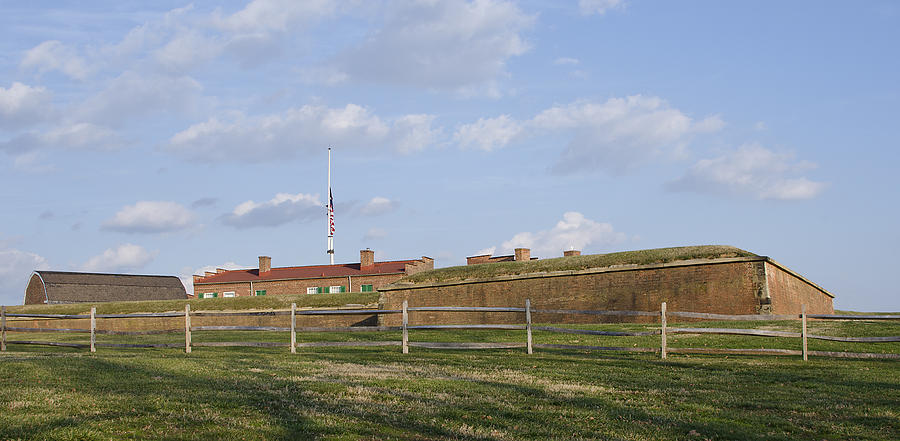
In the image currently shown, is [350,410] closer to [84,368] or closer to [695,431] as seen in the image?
[695,431]

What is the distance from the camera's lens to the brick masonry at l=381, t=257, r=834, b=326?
28.1m

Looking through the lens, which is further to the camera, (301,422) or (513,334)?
(513,334)

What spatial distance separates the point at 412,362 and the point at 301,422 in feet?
24.8

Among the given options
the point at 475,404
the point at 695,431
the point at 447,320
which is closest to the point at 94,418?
the point at 475,404

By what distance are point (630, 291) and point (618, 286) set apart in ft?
1.78

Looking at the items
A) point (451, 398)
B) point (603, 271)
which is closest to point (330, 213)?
point (603, 271)

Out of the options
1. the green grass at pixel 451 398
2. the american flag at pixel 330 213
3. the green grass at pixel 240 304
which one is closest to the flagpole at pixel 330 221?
the american flag at pixel 330 213

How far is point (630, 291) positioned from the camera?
99.1ft

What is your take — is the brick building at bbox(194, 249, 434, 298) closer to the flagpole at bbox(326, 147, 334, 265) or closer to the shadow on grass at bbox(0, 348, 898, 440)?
the flagpole at bbox(326, 147, 334, 265)

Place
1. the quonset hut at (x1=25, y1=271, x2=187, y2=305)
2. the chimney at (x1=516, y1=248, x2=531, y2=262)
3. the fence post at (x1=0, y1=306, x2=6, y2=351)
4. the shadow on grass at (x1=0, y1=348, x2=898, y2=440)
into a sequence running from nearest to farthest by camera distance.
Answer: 1. the shadow on grass at (x1=0, y1=348, x2=898, y2=440)
2. the fence post at (x1=0, y1=306, x2=6, y2=351)
3. the chimney at (x1=516, y1=248, x2=531, y2=262)
4. the quonset hut at (x1=25, y1=271, x2=187, y2=305)

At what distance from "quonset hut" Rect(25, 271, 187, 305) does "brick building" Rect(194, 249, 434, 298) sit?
382 cm

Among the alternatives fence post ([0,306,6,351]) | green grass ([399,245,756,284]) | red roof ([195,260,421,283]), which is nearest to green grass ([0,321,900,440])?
fence post ([0,306,6,351])

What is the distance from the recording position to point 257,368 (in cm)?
1416

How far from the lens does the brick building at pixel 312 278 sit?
59.6m
